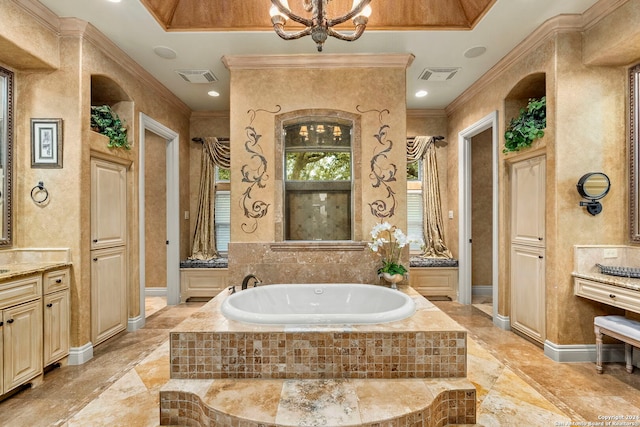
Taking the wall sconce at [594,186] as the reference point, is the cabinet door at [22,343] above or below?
below

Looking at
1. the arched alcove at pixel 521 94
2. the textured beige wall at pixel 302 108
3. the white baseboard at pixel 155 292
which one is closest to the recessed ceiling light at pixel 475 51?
the arched alcove at pixel 521 94

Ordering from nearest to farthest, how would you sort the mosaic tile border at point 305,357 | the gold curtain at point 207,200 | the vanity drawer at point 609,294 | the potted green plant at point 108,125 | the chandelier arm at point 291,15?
1. the chandelier arm at point 291,15
2. the mosaic tile border at point 305,357
3. the vanity drawer at point 609,294
4. the potted green plant at point 108,125
5. the gold curtain at point 207,200

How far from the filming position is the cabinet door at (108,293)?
283cm

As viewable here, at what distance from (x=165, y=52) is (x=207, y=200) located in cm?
205

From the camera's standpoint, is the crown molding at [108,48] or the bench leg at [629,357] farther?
the crown molding at [108,48]

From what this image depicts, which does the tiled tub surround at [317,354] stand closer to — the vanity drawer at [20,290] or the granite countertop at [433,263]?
the vanity drawer at [20,290]

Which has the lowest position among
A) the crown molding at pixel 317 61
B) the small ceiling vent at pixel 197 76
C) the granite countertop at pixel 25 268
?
the granite countertop at pixel 25 268

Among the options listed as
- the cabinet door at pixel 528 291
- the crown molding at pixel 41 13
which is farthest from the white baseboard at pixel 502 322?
the crown molding at pixel 41 13

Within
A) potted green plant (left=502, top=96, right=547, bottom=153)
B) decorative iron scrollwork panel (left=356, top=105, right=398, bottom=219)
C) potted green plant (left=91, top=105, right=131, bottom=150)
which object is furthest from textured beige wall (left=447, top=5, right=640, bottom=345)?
potted green plant (left=91, top=105, right=131, bottom=150)

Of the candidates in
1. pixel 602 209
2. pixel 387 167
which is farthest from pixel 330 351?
pixel 602 209

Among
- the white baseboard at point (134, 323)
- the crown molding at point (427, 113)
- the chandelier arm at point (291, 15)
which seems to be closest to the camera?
the chandelier arm at point (291, 15)

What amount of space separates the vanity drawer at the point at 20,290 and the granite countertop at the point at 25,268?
0.14 feet

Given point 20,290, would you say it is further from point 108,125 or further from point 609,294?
point 609,294

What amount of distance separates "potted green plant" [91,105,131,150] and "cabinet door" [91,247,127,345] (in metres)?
0.99
